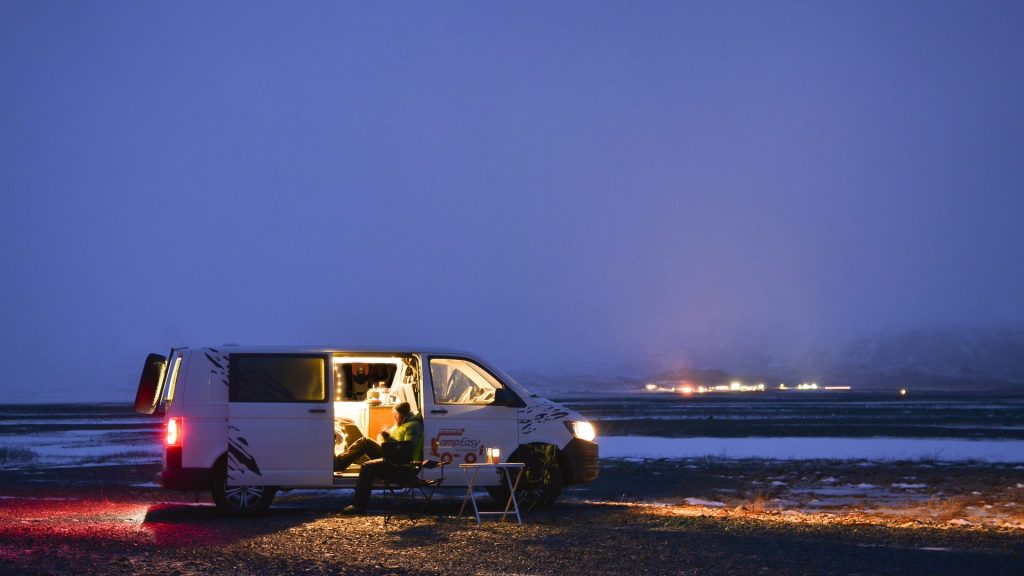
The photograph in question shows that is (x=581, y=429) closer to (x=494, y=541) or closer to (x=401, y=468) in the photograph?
(x=401, y=468)

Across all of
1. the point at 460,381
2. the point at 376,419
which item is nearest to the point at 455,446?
the point at 460,381

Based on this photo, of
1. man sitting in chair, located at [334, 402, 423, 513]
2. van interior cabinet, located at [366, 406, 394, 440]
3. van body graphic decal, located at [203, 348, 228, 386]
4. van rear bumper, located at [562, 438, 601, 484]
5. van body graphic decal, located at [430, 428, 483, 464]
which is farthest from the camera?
van interior cabinet, located at [366, 406, 394, 440]

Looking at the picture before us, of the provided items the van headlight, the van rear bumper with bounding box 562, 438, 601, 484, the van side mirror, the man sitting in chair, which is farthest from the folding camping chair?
the van headlight

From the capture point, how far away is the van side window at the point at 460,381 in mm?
13961

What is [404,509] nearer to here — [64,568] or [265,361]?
[265,361]

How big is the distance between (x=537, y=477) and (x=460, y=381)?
5.53 ft

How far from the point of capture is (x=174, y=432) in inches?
509

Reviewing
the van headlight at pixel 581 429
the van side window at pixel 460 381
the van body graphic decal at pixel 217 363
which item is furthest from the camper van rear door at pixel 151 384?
the van headlight at pixel 581 429

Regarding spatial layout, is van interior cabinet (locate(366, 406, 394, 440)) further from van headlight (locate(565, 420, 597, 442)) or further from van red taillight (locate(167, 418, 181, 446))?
van red taillight (locate(167, 418, 181, 446))

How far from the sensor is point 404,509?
14.1 meters

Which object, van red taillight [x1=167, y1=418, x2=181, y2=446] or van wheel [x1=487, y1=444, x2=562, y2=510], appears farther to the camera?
van wheel [x1=487, y1=444, x2=562, y2=510]

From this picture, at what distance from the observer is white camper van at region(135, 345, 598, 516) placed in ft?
42.8

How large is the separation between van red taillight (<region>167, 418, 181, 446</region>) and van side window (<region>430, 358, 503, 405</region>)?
127 inches

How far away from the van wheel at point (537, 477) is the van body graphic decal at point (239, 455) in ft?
10.5
